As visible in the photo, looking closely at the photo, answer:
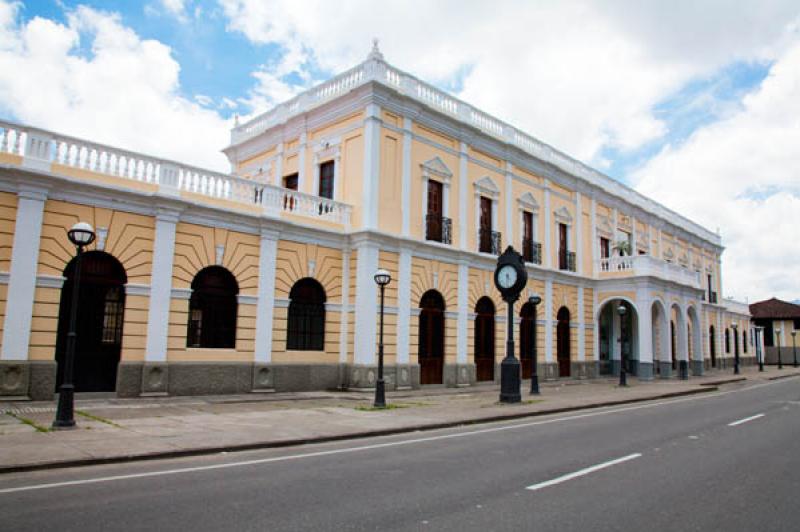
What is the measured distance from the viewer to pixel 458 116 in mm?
24172

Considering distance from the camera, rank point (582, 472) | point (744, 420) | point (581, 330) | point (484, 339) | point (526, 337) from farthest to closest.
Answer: point (581, 330)
point (526, 337)
point (484, 339)
point (744, 420)
point (582, 472)

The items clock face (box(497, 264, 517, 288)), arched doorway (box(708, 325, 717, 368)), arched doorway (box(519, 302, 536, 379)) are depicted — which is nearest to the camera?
clock face (box(497, 264, 517, 288))

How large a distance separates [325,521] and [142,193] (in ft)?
42.2

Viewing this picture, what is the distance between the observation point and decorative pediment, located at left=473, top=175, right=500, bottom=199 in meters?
25.1

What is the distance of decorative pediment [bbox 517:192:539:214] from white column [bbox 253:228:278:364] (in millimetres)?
12834

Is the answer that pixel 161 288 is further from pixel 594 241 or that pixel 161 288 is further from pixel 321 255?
pixel 594 241

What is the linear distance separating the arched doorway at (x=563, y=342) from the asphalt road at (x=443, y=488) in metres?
18.8

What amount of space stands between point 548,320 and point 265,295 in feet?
49.0

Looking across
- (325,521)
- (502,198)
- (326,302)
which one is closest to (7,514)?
(325,521)

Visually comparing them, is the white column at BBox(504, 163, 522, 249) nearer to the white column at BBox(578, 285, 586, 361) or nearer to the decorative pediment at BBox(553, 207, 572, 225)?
the decorative pediment at BBox(553, 207, 572, 225)

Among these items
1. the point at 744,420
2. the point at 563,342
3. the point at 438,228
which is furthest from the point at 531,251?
the point at 744,420

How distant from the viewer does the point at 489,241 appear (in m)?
25.5

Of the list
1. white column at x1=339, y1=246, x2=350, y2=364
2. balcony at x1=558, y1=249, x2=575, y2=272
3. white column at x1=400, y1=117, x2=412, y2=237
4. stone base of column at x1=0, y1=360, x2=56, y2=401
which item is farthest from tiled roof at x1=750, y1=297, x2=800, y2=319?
stone base of column at x1=0, y1=360, x2=56, y2=401

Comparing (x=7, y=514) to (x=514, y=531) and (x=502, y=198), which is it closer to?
(x=514, y=531)
